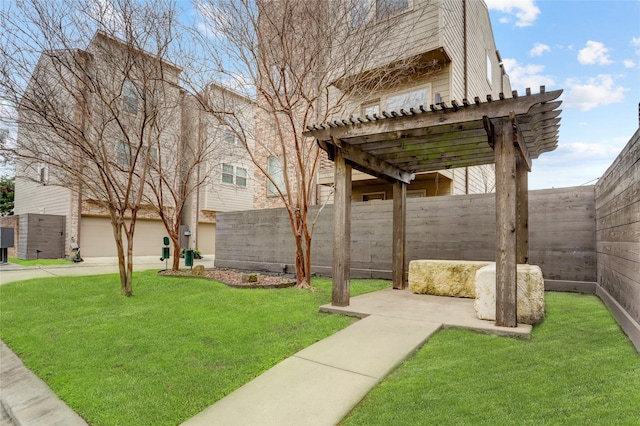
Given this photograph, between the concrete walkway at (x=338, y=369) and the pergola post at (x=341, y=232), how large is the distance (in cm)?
38

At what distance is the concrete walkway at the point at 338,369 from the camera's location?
7.72 ft

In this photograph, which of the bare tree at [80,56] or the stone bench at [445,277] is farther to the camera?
the stone bench at [445,277]

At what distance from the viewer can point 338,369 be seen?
3.05 metres

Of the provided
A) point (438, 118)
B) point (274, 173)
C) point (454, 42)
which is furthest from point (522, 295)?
point (274, 173)

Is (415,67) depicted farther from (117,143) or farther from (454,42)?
(117,143)

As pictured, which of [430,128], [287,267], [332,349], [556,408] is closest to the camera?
[556,408]

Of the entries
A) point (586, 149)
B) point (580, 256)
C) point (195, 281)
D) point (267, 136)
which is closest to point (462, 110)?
point (580, 256)

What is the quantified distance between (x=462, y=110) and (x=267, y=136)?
929 cm

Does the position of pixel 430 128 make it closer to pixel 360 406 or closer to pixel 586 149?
pixel 360 406

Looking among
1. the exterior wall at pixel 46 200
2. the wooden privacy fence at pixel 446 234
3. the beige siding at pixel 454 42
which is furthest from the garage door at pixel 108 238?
the beige siding at pixel 454 42

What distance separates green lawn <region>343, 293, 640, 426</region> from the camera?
7.10ft

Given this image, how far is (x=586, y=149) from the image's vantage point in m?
14.5

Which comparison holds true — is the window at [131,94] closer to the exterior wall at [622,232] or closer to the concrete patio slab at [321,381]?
the concrete patio slab at [321,381]

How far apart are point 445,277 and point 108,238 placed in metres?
16.1
